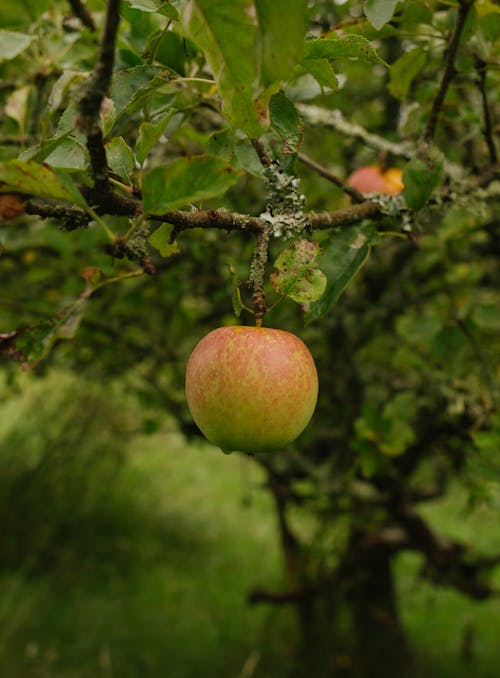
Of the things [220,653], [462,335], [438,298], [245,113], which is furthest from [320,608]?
[245,113]

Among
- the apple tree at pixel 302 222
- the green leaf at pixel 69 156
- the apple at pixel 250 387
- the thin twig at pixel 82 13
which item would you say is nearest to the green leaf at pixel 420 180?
the apple tree at pixel 302 222

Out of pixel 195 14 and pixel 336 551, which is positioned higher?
pixel 195 14

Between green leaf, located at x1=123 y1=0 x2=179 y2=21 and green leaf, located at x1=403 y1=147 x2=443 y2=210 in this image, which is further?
green leaf, located at x1=403 y1=147 x2=443 y2=210

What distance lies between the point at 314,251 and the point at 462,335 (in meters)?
0.70

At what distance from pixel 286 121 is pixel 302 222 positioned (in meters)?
0.11

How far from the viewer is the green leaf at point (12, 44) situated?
583mm

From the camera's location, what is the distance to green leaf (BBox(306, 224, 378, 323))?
2.23ft

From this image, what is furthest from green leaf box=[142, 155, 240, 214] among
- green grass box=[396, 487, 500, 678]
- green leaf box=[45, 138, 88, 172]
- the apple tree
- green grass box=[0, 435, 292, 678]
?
green grass box=[396, 487, 500, 678]

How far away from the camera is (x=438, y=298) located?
2.12 m

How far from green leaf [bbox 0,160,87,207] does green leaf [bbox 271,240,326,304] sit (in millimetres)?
200

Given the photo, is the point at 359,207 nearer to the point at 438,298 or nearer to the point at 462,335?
the point at 462,335

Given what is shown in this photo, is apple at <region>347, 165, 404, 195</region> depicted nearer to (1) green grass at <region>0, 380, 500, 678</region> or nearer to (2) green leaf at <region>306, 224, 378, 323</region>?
(2) green leaf at <region>306, 224, 378, 323</region>

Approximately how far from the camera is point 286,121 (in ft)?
2.15

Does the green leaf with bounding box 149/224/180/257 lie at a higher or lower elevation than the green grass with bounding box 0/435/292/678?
higher
